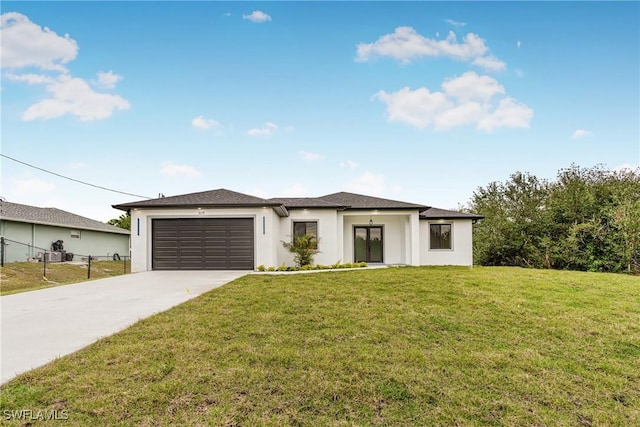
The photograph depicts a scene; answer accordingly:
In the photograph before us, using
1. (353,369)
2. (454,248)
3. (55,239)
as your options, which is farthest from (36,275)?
(454,248)

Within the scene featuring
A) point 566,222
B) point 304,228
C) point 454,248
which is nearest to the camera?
point 304,228

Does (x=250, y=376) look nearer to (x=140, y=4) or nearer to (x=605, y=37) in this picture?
(x=140, y=4)

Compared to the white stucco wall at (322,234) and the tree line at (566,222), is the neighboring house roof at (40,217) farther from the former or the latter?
the tree line at (566,222)

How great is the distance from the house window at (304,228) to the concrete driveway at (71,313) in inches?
239

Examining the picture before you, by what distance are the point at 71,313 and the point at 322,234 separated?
34.5 feet

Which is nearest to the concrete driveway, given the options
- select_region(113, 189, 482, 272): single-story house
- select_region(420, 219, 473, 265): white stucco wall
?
select_region(113, 189, 482, 272): single-story house

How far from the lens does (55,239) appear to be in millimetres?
21375

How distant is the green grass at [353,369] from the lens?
278cm

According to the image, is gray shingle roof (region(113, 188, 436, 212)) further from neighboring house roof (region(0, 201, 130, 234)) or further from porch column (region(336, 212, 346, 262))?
neighboring house roof (region(0, 201, 130, 234))

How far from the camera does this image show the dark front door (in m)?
17.1

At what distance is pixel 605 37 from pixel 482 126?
5.58 m

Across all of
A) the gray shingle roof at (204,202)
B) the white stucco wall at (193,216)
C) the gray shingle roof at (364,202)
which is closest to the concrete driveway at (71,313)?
the white stucco wall at (193,216)

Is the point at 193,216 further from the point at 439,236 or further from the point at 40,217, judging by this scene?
the point at 40,217

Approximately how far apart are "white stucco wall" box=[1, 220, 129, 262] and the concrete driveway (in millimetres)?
13087
